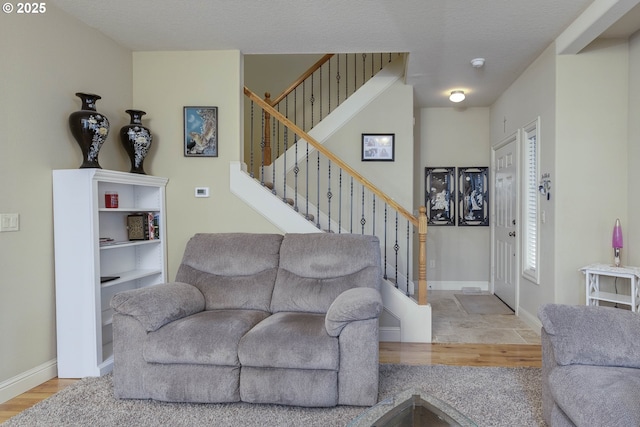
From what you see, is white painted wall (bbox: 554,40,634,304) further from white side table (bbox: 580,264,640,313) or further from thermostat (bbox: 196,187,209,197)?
thermostat (bbox: 196,187,209,197)

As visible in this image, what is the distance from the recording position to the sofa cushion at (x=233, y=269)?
9.58 ft

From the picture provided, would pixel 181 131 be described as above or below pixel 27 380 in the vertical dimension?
above

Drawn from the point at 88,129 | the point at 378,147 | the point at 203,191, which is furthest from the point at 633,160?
the point at 88,129

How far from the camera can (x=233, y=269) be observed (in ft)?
9.98

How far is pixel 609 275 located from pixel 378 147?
2.64 metres

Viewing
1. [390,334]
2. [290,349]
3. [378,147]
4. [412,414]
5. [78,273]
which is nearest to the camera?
[412,414]

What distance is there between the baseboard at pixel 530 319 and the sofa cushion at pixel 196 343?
9.33 ft

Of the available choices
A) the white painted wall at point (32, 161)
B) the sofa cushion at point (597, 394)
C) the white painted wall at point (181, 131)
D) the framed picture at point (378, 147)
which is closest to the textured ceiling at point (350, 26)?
Result: the white painted wall at point (181, 131)

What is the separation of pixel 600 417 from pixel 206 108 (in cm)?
360

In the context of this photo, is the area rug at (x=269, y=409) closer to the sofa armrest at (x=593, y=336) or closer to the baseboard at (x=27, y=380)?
the baseboard at (x=27, y=380)

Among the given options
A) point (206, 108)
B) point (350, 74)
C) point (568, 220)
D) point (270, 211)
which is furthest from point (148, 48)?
point (568, 220)

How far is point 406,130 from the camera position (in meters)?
4.79

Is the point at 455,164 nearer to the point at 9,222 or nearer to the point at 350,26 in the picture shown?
the point at 350,26

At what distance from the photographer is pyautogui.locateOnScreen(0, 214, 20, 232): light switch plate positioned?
2.54 m
